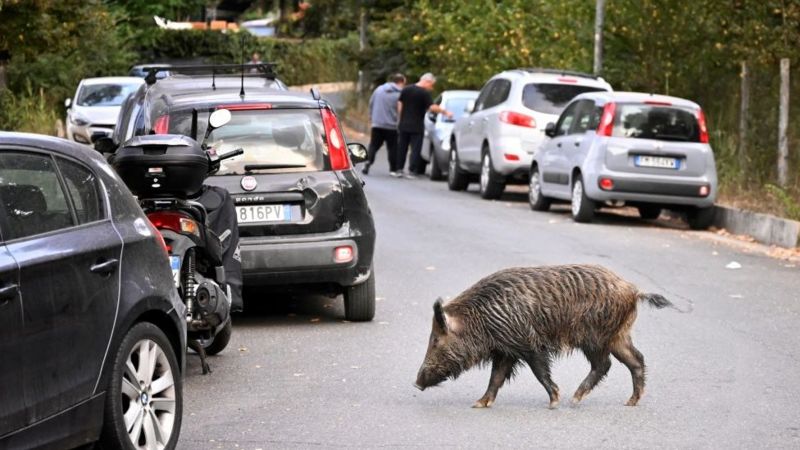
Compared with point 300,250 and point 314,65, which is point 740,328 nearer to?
point 300,250

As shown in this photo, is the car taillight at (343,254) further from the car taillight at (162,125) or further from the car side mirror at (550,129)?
the car side mirror at (550,129)

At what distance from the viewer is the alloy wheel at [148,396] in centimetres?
658

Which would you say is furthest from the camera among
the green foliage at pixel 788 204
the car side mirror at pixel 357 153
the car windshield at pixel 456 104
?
the car windshield at pixel 456 104

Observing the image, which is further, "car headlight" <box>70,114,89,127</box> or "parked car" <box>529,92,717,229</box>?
"car headlight" <box>70,114,89,127</box>

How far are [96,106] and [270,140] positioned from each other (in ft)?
83.3

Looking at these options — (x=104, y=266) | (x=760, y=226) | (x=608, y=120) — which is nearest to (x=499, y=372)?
(x=104, y=266)

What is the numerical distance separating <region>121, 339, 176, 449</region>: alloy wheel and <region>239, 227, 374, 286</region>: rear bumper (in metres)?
4.00

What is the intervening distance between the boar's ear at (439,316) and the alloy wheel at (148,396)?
5.60 feet

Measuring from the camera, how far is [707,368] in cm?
971

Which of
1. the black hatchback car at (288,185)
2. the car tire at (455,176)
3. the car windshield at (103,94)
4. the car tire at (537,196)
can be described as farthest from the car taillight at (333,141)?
the car windshield at (103,94)

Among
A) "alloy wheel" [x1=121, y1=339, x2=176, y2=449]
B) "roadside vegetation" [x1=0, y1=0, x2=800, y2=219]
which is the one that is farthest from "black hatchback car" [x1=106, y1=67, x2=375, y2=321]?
"alloy wheel" [x1=121, y1=339, x2=176, y2=449]

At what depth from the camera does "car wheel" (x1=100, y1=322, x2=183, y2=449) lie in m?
6.40

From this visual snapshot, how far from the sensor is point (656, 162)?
1956cm

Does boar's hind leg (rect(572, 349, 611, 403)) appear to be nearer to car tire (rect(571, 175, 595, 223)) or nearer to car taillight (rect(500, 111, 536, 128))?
car tire (rect(571, 175, 595, 223))
